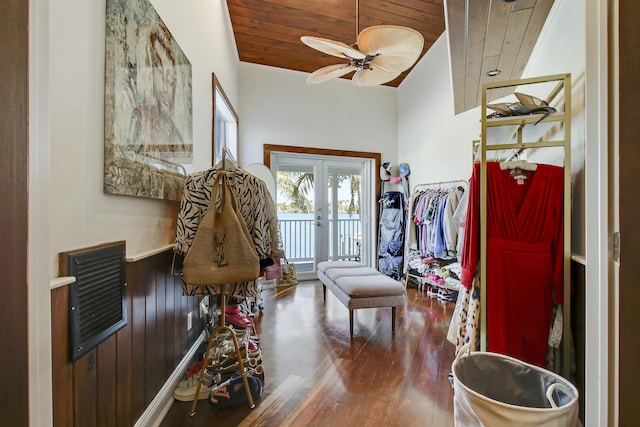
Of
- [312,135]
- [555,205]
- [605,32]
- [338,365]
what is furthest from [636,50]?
[312,135]

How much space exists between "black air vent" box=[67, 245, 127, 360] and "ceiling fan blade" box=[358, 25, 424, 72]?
195 centimetres

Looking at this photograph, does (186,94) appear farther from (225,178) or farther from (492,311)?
(492,311)

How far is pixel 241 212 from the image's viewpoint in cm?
149

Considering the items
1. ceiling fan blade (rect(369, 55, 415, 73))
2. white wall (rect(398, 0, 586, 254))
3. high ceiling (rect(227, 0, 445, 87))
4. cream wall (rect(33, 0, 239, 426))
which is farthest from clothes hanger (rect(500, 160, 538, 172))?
high ceiling (rect(227, 0, 445, 87))

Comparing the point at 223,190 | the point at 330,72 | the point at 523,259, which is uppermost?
the point at 330,72

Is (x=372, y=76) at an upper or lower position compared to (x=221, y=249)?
upper

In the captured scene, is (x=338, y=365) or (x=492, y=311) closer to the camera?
(x=492, y=311)

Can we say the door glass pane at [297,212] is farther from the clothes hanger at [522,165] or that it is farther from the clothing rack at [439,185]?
the clothes hanger at [522,165]

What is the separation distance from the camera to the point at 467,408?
1.03 metres

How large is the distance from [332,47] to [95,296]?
2.09m

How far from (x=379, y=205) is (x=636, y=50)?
412 cm

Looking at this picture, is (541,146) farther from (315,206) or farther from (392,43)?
(315,206)

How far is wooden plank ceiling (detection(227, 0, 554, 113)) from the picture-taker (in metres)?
1.53

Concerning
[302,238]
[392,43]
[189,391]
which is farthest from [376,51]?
[302,238]
